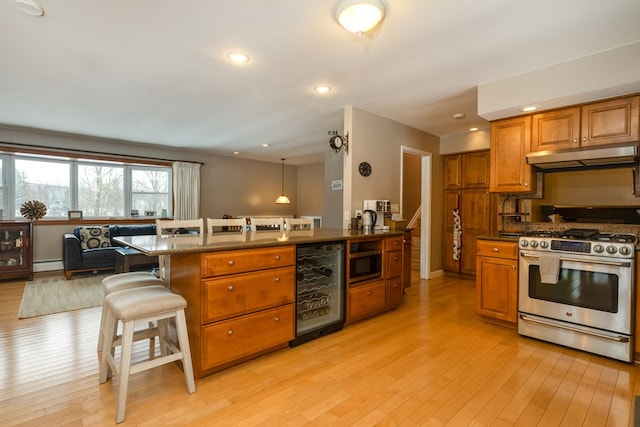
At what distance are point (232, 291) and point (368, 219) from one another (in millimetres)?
1999

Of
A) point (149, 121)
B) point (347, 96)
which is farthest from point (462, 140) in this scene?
point (149, 121)

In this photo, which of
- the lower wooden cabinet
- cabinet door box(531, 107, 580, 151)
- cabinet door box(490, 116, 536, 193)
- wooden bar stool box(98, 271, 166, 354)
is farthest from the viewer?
cabinet door box(490, 116, 536, 193)

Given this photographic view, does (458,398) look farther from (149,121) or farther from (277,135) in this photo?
(149,121)

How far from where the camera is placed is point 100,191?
6.05 meters

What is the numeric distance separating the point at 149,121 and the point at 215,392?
4.11 m

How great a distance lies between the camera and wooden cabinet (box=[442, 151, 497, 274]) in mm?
4918

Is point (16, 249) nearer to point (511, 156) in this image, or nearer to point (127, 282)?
point (127, 282)

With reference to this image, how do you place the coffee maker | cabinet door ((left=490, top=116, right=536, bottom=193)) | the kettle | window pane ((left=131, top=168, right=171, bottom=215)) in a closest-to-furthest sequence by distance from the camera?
cabinet door ((left=490, top=116, right=536, bottom=193)) → the kettle → the coffee maker → window pane ((left=131, top=168, right=171, bottom=215))

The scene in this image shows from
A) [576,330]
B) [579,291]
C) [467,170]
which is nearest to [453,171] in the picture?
[467,170]

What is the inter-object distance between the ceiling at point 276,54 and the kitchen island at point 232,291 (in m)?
1.51

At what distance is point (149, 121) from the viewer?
4.63m

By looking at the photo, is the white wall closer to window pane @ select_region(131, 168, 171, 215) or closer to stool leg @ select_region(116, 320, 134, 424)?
stool leg @ select_region(116, 320, 134, 424)

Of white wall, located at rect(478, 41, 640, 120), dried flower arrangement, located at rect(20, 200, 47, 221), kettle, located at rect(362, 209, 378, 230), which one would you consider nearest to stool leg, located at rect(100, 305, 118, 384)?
kettle, located at rect(362, 209, 378, 230)

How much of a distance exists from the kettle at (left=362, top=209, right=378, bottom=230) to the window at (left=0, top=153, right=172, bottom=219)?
4.94 m
